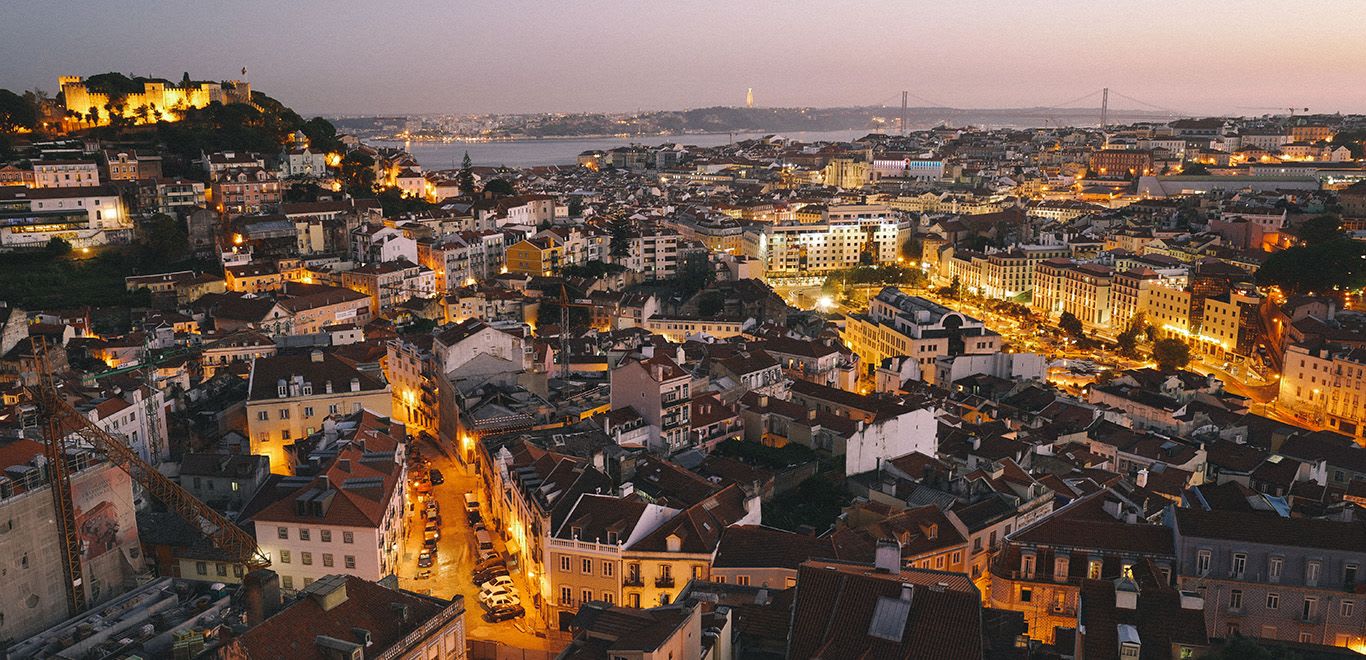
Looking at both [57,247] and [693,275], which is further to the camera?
[693,275]

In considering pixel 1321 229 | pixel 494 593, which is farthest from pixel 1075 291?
pixel 494 593

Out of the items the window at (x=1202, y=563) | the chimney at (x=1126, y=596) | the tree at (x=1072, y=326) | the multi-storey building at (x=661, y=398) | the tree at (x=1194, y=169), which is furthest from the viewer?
the tree at (x=1194, y=169)

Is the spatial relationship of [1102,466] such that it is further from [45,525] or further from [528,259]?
[528,259]

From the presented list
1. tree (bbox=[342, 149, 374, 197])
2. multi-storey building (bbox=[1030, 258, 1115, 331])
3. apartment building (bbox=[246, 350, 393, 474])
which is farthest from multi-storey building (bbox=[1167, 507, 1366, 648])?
tree (bbox=[342, 149, 374, 197])

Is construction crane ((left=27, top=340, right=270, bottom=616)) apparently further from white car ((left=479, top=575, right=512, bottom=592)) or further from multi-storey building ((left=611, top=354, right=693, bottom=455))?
multi-storey building ((left=611, top=354, right=693, bottom=455))

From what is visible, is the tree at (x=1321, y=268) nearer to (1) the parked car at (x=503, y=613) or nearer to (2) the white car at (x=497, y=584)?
(2) the white car at (x=497, y=584)

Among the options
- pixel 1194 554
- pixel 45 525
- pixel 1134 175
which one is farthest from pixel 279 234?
pixel 1134 175

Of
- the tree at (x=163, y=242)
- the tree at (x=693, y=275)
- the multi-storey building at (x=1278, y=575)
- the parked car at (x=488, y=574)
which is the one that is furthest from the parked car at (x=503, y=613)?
the tree at (x=163, y=242)

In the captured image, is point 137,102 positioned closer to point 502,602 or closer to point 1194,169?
point 502,602
